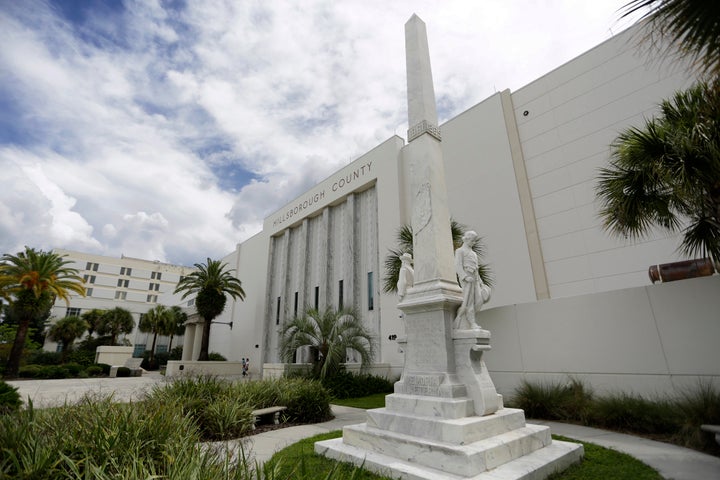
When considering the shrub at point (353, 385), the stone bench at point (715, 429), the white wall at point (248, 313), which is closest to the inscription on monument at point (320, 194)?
the white wall at point (248, 313)

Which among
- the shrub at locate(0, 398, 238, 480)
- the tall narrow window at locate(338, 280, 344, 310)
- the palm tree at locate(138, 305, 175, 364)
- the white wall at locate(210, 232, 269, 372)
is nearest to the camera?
the shrub at locate(0, 398, 238, 480)

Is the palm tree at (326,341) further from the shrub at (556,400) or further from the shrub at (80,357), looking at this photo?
the shrub at (80,357)

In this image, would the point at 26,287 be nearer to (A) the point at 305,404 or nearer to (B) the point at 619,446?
(A) the point at 305,404

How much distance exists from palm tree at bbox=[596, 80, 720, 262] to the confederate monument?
3596mm

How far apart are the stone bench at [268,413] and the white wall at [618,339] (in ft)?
22.7

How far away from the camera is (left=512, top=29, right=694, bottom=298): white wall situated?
41.2ft

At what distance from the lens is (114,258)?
6112 centimetres

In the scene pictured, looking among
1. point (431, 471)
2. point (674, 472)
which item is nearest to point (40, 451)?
point (431, 471)

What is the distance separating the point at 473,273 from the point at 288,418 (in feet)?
19.8

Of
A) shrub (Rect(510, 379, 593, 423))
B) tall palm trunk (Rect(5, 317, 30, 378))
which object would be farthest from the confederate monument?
Result: tall palm trunk (Rect(5, 317, 30, 378))

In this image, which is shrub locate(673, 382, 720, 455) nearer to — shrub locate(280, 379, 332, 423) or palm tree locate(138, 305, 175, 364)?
shrub locate(280, 379, 332, 423)

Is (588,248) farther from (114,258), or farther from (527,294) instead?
(114,258)

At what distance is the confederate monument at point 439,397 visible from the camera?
465 centimetres

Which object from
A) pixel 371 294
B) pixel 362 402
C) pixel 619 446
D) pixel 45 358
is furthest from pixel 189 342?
pixel 619 446
